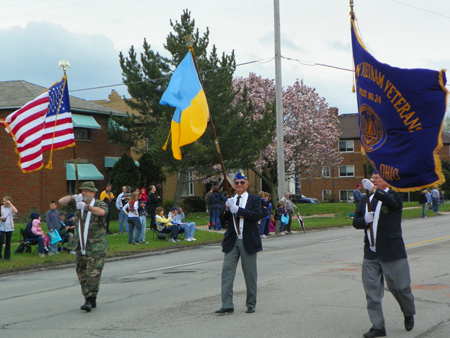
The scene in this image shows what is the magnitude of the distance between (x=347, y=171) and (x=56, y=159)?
146ft

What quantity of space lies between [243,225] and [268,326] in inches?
58.1

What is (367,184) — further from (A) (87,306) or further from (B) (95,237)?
(A) (87,306)

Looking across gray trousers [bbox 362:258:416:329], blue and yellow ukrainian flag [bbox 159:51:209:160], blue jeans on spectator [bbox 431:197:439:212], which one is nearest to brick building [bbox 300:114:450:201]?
blue jeans on spectator [bbox 431:197:439:212]

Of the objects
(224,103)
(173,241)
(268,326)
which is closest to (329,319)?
(268,326)

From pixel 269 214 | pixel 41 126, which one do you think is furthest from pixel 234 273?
pixel 269 214

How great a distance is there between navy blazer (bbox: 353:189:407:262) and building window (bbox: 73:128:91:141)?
29.5 metres

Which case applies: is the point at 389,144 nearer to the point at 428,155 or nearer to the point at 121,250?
the point at 428,155

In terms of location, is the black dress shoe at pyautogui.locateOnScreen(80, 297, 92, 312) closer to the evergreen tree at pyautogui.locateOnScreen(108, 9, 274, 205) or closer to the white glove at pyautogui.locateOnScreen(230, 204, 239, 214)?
the white glove at pyautogui.locateOnScreen(230, 204, 239, 214)

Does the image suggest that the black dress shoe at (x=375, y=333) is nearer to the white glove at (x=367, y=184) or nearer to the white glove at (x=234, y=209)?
the white glove at (x=367, y=184)

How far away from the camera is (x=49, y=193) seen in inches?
1271

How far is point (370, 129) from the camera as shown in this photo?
667cm

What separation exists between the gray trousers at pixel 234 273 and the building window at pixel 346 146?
63.4 metres

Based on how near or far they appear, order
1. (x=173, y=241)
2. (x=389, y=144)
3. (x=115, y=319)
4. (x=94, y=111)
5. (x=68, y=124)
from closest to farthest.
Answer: (x=389, y=144) → (x=115, y=319) → (x=68, y=124) → (x=173, y=241) → (x=94, y=111)

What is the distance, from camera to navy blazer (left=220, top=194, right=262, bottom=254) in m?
7.59
